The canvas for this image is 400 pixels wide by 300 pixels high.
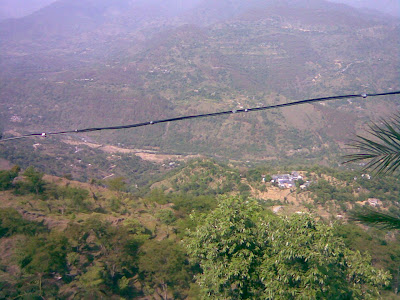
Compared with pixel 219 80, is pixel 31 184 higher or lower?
higher

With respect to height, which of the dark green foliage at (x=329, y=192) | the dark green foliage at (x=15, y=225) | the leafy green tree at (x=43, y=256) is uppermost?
the leafy green tree at (x=43, y=256)

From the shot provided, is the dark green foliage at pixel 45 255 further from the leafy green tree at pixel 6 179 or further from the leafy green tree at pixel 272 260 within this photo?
the leafy green tree at pixel 6 179

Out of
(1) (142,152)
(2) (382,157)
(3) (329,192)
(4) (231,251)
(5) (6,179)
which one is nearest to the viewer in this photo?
(2) (382,157)

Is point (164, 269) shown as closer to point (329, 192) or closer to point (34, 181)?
point (34, 181)

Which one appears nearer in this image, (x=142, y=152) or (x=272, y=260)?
(x=272, y=260)

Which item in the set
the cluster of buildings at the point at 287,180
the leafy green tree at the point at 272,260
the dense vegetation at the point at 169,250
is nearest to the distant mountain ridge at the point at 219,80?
the cluster of buildings at the point at 287,180

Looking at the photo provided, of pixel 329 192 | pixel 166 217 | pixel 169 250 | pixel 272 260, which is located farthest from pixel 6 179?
pixel 329 192

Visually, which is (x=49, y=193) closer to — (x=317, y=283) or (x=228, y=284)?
Answer: (x=228, y=284)

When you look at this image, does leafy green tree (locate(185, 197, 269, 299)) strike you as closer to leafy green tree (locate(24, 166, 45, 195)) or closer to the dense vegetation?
the dense vegetation

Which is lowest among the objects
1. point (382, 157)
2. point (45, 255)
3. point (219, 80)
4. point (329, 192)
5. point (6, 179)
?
point (219, 80)
